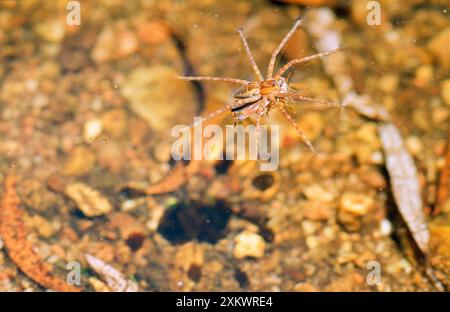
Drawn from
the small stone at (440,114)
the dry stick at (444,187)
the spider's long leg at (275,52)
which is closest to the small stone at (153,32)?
the spider's long leg at (275,52)

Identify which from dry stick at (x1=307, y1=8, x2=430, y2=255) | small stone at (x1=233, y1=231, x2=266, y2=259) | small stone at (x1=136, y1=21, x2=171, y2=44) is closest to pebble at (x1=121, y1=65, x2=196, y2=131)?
small stone at (x1=136, y1=21, x2=171, y2=44)

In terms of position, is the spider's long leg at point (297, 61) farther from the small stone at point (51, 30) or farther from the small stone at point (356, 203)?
the small stone at point (51, 30)

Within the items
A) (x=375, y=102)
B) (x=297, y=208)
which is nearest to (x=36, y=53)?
(x=297, y=208)

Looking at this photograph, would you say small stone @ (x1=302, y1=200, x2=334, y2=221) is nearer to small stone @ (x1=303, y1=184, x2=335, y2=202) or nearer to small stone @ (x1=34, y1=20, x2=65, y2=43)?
small stone @ (x1=303, y1=184, x2=335, y2=202)
